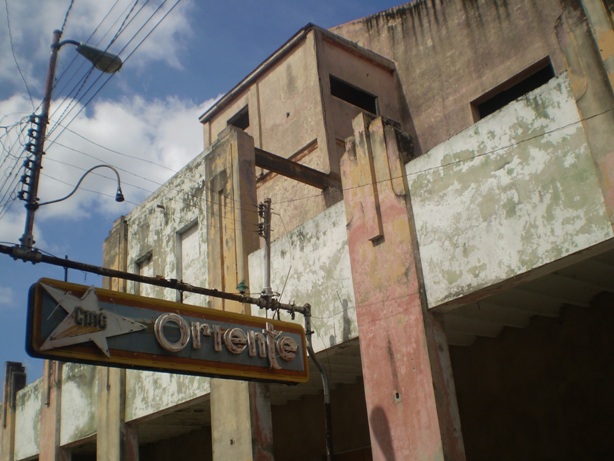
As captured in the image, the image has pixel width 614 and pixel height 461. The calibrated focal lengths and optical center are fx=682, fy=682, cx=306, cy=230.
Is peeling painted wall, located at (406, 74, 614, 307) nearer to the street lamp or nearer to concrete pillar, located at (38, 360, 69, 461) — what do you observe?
the street lamp

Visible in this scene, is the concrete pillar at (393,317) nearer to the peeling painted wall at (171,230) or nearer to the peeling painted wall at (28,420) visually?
the peeling painted wall at (171,230)

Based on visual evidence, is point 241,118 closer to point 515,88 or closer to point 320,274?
point 515,88

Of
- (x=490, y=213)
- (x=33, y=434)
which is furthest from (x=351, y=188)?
(x=33, y=434)

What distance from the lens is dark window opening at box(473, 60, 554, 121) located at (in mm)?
17375

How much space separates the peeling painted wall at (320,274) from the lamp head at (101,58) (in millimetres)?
4404

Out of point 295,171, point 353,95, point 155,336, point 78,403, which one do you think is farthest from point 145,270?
point 155,336

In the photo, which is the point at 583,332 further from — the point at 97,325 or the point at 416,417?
the point at 97,325

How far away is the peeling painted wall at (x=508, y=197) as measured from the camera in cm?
863

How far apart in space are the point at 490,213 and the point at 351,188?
9.44 feet

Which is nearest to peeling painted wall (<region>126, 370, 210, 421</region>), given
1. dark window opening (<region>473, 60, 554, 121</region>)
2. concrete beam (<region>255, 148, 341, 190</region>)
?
concrete beam (<region>255, 148, 341, 190</region>)

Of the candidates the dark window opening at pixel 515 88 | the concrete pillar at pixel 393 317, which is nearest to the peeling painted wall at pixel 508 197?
the concrete pillar at pixel 393 317

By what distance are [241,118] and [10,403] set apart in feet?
40.1

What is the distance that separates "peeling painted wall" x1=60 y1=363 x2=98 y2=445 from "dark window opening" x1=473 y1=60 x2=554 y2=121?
41.6ft

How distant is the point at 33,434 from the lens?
20.9m
